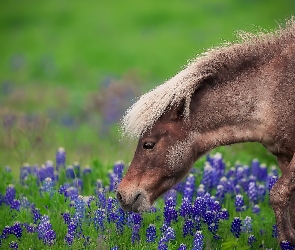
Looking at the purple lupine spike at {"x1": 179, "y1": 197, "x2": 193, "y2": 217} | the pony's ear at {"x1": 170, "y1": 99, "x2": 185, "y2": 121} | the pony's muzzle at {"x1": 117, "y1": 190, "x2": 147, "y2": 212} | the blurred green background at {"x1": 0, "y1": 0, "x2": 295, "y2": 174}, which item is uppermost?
the pony's ear at {"x1": 170, "y1": 99, "x2": 185, "y2": 121}

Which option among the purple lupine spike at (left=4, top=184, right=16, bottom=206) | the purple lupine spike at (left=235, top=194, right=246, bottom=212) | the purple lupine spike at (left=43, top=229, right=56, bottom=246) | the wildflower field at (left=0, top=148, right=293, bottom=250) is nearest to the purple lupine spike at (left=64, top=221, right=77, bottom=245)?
the wildflower field at (left=0, top=148, right=293, bottom=250)

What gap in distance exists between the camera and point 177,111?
7.45 metres

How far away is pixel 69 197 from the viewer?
28.0 ft

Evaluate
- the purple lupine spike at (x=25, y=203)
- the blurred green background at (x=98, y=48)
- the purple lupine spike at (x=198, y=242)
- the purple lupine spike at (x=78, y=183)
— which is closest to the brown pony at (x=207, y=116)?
the purple lupine spike at (x=198, y=242)

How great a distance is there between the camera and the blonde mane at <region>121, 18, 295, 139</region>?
736cm

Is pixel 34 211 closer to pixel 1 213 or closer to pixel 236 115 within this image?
pixel 1 213

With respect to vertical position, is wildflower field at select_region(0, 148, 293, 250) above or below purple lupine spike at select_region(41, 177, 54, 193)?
below

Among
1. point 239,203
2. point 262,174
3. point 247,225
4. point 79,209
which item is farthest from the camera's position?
point 262,174

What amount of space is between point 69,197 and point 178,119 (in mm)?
1891

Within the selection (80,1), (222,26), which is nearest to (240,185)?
(222,26)

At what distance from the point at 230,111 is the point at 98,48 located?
1906cm

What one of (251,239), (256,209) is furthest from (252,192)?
(251,239)

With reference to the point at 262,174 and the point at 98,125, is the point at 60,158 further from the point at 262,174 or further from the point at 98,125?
the point at 98,125

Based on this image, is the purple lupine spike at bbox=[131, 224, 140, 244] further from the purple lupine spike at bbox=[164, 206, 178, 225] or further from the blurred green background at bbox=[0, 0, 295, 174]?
the blurred green background at bbox=[0, 0, 295, 174]
